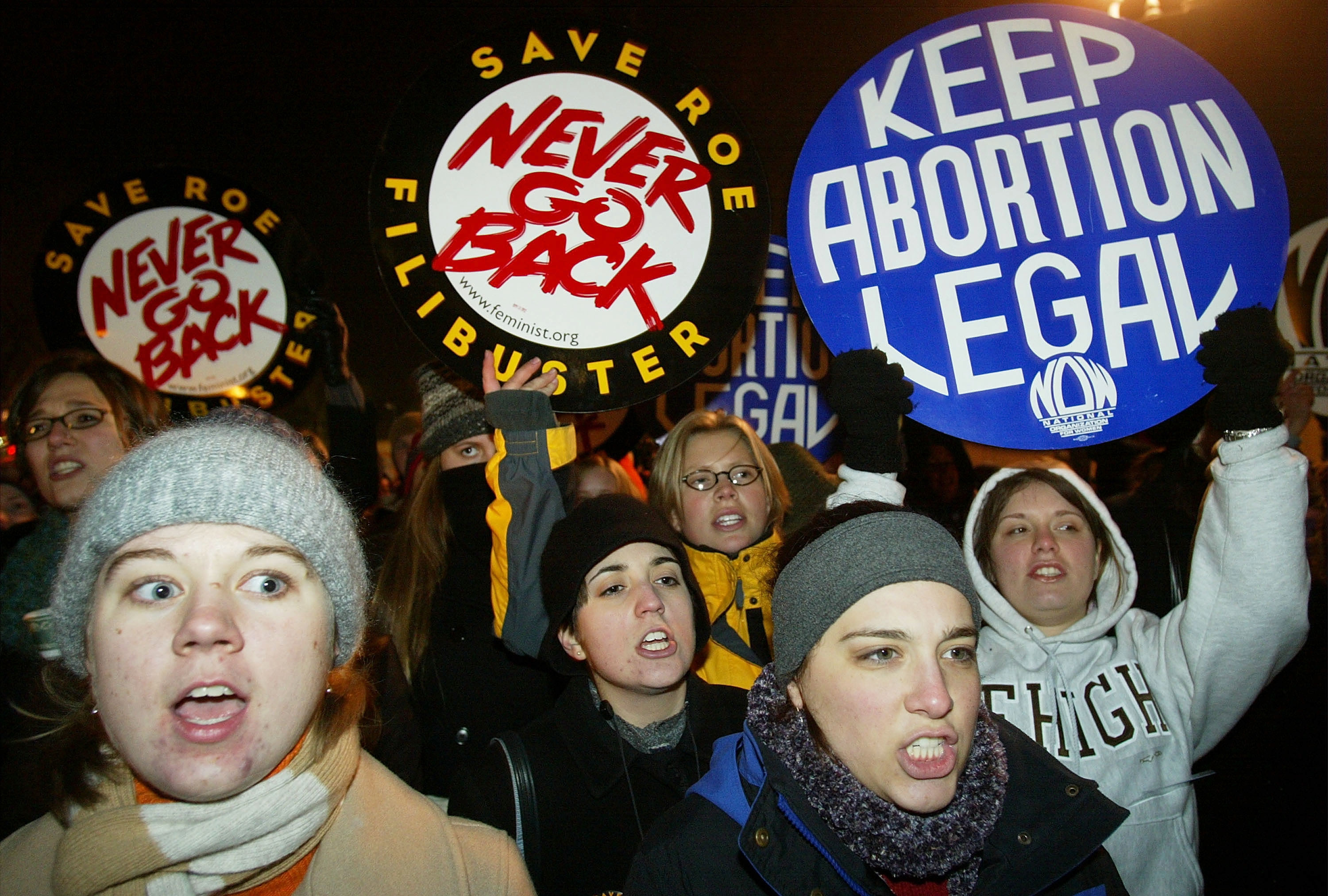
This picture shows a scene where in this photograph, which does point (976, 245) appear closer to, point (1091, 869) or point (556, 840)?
point (1091, 869)

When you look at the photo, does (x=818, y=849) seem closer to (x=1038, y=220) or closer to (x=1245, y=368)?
(x=1245, y=368)

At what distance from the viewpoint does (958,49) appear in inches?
76.1

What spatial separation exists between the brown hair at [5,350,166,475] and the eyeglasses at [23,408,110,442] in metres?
0.04

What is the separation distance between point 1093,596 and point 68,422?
285cm

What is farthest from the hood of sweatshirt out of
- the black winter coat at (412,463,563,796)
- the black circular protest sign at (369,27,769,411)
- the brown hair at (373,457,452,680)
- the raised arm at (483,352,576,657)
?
the brown hair at (373,457,452,680)

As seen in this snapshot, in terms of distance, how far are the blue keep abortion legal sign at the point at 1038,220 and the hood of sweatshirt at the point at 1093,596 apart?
0.49 m

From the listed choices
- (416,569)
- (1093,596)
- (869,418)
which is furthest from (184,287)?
(1093,596)

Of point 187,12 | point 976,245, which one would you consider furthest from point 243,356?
point 187,12

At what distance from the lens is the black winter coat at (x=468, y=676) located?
7.99 ft

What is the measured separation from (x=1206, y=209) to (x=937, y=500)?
2.58m

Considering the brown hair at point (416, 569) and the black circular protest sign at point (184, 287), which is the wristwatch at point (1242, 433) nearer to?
the brown hair at point (416, 569)

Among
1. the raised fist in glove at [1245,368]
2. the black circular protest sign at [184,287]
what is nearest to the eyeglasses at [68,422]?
the black circular protest sign at [184,287]

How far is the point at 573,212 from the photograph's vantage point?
1954mm

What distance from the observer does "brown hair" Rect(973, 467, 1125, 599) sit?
85.5 inches
